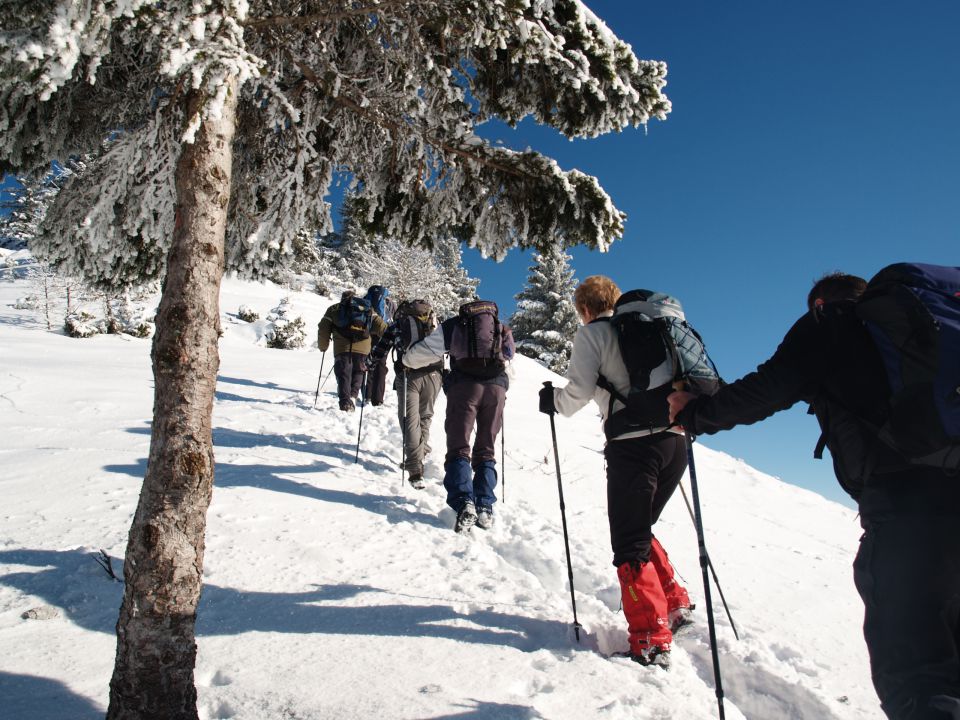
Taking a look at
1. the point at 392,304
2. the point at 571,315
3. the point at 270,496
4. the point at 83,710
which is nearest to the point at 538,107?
the point at 270,496

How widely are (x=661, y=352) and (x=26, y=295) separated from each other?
34.3m

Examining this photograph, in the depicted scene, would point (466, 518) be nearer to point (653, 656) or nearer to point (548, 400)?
point (548, 400)

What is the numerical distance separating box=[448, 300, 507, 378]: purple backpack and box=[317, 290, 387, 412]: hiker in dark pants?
4877mm

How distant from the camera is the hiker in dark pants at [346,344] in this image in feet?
33.1

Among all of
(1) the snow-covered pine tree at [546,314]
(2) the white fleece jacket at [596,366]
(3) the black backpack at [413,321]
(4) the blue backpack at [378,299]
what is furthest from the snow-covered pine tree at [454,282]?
(2) the white fleece jacket at [596,366]

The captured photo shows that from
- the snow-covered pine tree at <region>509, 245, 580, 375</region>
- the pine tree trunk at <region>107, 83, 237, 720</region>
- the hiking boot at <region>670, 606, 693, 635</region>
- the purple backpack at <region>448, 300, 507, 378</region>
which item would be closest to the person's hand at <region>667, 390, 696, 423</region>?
the hiking boot at <region>670, 606, 693, 635</region>

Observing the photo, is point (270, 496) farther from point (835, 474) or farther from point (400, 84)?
point (835, 474)

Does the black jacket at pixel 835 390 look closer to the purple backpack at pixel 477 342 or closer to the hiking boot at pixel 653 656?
the hiking boot at pixel 653 656

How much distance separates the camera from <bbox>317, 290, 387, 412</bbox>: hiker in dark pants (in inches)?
397

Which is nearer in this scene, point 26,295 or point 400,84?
point 400,84

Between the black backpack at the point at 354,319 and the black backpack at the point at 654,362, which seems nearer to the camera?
the black backpack at the point at 654,362

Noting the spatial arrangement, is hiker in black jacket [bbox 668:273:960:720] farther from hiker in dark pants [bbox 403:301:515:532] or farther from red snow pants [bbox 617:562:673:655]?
hiker in dark pants [bbox 403:301:515:532]

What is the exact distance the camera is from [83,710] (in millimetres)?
2389

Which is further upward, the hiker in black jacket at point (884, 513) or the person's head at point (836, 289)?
the person's head at point (836, 289)
